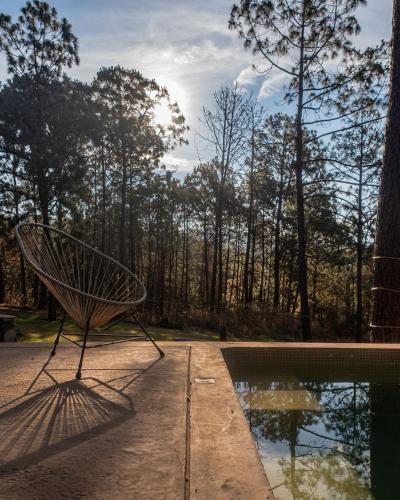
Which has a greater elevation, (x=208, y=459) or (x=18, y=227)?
(x=18, y=227)

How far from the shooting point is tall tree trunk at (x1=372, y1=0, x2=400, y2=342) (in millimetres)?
4133

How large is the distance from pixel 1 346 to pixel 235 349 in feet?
5.59

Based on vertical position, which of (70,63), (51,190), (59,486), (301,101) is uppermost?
(70,63)

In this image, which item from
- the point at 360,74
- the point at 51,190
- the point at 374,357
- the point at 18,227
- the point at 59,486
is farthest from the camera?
the point at 51,190

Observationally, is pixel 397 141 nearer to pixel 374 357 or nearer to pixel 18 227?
pixel 374 357

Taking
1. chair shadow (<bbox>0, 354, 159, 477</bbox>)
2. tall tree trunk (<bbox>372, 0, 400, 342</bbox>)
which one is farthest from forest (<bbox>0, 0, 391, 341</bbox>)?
chair shadow (<bbox>0, 354, 159, 477</bbox>)

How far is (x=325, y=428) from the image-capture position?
2.32 meters

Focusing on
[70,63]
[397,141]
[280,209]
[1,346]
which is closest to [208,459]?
[1,346]

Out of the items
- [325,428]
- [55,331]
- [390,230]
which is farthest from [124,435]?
[55,331]

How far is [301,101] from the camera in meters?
7.76

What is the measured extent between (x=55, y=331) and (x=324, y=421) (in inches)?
280

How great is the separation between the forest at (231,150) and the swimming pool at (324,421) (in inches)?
156

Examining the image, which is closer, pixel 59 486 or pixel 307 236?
pixel 59 486

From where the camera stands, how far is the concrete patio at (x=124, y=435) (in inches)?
38.9
